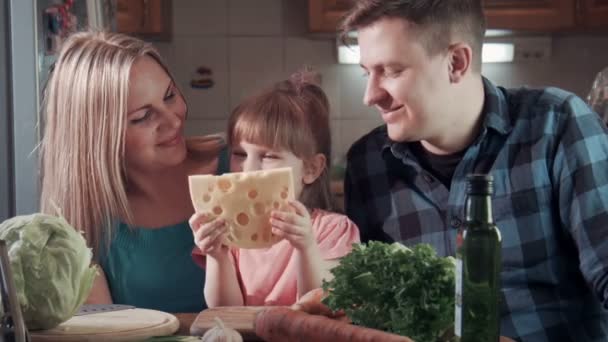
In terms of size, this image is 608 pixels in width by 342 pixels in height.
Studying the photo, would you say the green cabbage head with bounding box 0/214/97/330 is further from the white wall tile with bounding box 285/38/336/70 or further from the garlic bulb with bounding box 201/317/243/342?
the white wall tile with bounding box 285/38/336/70

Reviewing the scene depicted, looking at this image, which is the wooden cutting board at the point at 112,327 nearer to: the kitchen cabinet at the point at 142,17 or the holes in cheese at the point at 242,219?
the holes in cheese at the point at 242,219

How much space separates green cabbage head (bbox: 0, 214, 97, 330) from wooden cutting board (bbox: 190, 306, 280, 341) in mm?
185

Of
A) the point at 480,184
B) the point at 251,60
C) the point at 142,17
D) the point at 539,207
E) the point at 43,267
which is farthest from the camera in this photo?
the point at 251,60

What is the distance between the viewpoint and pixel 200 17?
312cm

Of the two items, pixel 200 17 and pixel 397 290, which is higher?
pixel 200 17

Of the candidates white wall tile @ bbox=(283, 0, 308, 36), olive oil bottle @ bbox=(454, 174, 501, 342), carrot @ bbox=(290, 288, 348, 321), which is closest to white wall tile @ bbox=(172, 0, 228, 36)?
white wall tile @ bbox=(283, 0, 308, 36)

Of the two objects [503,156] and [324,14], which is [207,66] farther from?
[503,156]

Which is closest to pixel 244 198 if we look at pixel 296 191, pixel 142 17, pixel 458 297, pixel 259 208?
pixel 259 208

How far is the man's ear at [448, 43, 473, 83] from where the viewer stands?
1.64 meters

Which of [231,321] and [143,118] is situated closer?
[231,321]

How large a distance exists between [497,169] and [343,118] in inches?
Result: 63.8

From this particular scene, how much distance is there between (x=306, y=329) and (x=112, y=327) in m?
0.29

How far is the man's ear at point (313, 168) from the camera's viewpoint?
1692 mm

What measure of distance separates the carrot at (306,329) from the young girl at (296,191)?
1.07ft
